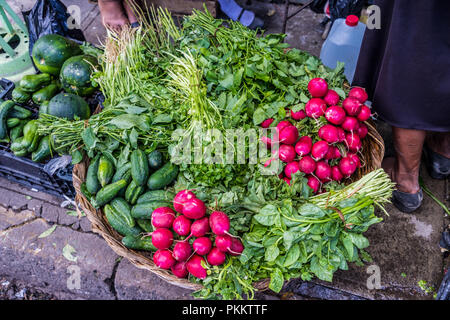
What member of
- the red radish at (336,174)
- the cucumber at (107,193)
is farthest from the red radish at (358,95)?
the cucumber at (107,193)

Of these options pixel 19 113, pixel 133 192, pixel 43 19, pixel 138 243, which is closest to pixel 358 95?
pixel 133 192

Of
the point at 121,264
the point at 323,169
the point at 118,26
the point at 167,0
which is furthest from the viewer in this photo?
the point at 167,0

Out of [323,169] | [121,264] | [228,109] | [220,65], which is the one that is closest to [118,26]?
[220,65]

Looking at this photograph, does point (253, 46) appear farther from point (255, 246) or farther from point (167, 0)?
point (167, 0)

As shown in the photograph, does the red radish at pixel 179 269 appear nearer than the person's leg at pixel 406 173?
Result: Yes

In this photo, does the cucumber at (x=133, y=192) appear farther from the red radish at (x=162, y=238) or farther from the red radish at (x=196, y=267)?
the red radish at (x=196, y=267)

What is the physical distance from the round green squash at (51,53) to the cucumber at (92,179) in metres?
1.07

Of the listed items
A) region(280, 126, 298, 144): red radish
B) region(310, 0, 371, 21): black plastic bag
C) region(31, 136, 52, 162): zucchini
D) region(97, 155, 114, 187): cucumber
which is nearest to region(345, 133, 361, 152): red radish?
region(280, 126, 298, 144): red radish

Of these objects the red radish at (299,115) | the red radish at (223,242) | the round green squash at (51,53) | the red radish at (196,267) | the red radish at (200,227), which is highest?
the round green squash at (51,53)

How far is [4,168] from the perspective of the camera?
2760mm

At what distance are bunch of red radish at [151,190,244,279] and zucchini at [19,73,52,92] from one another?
158cm

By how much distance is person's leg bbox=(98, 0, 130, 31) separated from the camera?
325 centimetres

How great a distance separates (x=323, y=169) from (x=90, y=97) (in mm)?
1966

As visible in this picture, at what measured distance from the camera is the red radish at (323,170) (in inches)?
78.2
